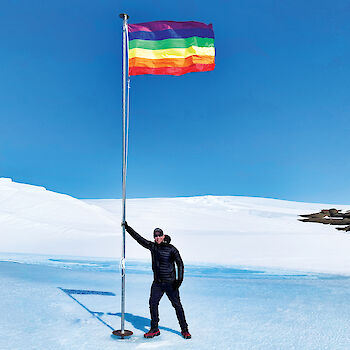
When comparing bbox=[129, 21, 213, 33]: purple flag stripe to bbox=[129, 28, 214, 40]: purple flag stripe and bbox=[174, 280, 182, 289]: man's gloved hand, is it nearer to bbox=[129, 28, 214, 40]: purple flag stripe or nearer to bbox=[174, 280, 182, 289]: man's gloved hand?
bbox=[129, 28, 214, 40]: purple flag stripe

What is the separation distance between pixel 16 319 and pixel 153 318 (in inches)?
98.9

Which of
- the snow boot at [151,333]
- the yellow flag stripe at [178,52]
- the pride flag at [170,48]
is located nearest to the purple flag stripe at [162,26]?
the pride flag at [170,48]

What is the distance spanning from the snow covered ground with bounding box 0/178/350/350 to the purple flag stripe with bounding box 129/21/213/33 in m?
4.64

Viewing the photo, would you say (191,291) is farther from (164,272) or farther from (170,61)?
(170,61)

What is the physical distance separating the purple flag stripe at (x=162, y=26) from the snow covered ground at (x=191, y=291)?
4.64 m

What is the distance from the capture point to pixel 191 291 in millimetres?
9148

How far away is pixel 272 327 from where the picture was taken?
6.19 meters

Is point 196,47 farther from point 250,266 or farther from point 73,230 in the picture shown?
point 73,230

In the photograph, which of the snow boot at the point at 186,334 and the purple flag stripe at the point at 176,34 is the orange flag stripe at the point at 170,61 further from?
the snow boot at the point at 186,334

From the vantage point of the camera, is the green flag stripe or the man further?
the green flag stripe

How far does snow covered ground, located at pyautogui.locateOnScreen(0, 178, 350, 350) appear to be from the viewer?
557 cm

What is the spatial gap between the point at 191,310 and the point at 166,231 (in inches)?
722

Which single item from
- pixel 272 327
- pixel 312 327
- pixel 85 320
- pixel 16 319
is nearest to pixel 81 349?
pixel 85 320

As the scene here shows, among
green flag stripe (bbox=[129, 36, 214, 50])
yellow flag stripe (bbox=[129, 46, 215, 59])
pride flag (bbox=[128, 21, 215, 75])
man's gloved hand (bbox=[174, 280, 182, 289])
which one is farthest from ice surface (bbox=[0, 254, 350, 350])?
green flag stripe (bbox=[129, 36, 214, 50])
